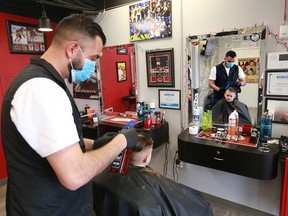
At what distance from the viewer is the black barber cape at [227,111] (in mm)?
2037

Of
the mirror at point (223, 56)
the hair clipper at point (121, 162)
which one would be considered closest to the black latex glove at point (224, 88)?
the mirror at point (223, 56)

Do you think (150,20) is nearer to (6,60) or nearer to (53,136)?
(6,60)

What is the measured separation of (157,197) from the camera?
3.85 ft

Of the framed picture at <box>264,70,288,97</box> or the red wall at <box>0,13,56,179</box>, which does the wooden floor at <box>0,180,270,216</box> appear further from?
the red wall at <box>0,13,56,179</box>

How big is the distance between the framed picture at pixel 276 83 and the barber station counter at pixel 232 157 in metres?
0.44

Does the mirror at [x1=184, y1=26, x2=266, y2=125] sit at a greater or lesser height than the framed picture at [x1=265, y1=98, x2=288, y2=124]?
greater

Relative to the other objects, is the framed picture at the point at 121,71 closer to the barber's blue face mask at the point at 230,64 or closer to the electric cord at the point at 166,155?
the electric cord at the point at 166,155

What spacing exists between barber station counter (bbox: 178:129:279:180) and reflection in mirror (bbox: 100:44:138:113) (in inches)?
40.7

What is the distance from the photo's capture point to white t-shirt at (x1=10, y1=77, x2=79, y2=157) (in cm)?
73

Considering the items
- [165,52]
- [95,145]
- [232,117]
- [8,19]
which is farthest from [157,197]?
[8,19]

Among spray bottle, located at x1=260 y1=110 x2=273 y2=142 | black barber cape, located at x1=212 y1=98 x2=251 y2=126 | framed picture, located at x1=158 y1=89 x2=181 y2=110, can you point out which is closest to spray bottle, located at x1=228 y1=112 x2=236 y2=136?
black barber cape, located at x1=212 y1=98 x2=251 y2=126

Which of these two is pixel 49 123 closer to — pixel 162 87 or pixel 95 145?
pixel 95 145

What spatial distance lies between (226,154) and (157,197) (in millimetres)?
821

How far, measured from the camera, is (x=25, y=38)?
2877 millimetres
